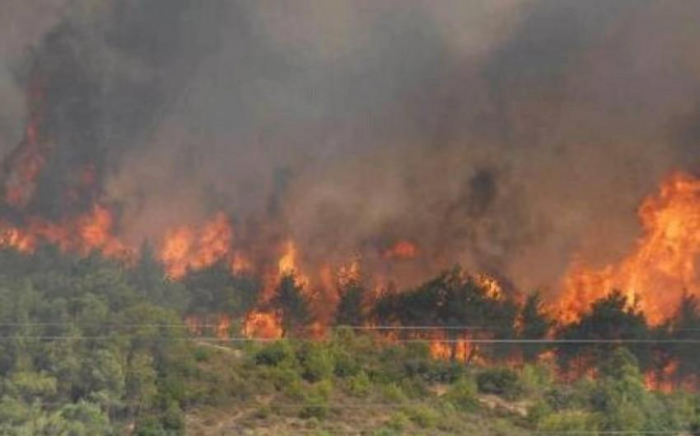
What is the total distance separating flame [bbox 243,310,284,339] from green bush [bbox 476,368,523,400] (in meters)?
6.49

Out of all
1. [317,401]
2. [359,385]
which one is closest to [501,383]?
[359,385]

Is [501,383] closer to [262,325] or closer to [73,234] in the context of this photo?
[262,325]

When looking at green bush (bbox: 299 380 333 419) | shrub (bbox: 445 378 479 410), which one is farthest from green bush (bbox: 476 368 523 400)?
green bush (bbox: 299 380 333 419)

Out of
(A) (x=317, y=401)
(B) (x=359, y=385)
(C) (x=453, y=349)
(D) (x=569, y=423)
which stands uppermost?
(C) (x=453, y=349)

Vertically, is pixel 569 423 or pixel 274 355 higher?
pixel 274 355

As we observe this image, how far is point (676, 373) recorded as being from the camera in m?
26.0

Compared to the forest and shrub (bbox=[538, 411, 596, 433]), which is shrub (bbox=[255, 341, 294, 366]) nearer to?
the forest

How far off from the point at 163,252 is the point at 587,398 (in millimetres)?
15446

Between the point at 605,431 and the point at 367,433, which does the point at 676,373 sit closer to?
the point at 605,431

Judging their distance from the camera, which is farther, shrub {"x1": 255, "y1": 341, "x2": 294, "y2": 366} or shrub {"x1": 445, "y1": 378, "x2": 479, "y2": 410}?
shrub {"x1": 255, "y1": 341, "x2": 294, "y2": 366}

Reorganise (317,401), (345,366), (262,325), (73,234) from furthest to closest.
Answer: (73,234) → (262,325) → (345,366) → (317,401)

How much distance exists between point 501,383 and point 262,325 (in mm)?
8077

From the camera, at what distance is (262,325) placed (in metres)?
28.6

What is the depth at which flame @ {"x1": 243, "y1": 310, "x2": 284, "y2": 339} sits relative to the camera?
27.4 meters
